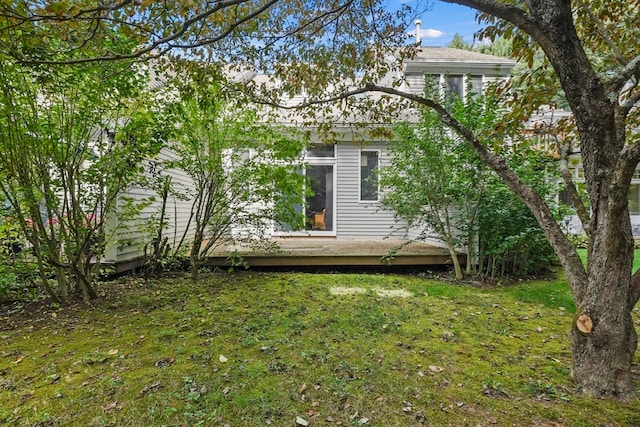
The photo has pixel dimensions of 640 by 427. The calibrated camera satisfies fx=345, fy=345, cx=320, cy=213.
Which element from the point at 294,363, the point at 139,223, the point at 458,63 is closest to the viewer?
the point at 294,363

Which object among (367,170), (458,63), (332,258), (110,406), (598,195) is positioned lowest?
(110,406)

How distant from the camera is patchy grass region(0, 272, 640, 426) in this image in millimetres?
2082

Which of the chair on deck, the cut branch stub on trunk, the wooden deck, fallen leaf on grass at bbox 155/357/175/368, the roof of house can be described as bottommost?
fallen leaf on grass at bbox 155/357/175/368

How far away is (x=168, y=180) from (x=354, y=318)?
3.53m

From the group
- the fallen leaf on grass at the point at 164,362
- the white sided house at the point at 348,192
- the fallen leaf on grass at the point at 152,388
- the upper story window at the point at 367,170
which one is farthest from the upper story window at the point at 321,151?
the fallen leaf on grass at the point at 152,388

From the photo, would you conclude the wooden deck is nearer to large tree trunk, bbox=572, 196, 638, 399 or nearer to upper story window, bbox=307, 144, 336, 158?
upper story window, bbox=307, 144, 336, 158

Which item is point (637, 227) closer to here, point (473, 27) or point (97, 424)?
point (473, 27)

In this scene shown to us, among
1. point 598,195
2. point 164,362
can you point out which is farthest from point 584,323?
point 164,362

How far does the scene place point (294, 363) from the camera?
8.84ft

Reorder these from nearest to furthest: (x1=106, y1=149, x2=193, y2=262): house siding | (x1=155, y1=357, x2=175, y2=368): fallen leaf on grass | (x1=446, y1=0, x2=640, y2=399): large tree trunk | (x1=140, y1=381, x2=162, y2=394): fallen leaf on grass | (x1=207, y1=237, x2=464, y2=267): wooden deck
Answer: (x1=446, y1=0, x2=640, y2=399): large tree trunk → (x1=140, y1=381, x2=162, y2=394): fallen leaf on grass → (x1=155, y1=357, x2=175, y2=368): fallen leaf on grass → (x1=106, y1=149, x2=193, y2=262): house siding → (x1=207, y1=237, x2=464, y2=267): wooden deck

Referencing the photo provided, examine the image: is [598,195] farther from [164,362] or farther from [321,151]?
[321,151]

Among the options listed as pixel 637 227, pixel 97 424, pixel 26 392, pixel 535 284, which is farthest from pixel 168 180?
pixel 637 227

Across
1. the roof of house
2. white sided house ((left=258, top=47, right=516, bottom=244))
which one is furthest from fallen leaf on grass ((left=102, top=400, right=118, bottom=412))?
the roof of house

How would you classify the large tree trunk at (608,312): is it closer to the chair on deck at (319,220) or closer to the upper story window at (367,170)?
the upper story window at (367,170)
